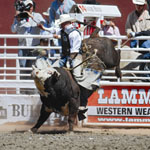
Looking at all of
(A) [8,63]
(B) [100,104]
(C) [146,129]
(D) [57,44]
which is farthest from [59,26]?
(A) [8,63]

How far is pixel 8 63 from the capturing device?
14227mm

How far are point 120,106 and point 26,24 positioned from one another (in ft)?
7.78

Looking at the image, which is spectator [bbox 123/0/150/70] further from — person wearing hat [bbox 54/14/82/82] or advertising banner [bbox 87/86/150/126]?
person wearing hat [bbox 54/14/82/82]

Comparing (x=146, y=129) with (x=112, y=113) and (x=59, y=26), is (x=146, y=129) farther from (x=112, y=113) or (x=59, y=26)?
(x=59, y=26)

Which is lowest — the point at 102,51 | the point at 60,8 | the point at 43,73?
the point at 43,73

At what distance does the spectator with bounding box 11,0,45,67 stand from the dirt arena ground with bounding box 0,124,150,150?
4.68ft

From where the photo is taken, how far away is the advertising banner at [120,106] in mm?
11086

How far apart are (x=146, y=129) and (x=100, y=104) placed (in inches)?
38.2

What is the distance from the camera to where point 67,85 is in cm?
971

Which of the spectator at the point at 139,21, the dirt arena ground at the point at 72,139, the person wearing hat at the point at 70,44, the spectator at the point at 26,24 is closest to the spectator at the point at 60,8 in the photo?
the spectator at the point at 26,24

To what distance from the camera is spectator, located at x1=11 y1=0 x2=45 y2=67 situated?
11.3 meters

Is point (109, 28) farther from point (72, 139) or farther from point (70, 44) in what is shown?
point (72, 139)

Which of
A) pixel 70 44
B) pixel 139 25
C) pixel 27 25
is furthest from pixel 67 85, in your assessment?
pixel 139 25

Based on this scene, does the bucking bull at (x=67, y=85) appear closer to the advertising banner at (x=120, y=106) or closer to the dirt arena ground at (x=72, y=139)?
the dirt arena ground at (x=72, y=139)
